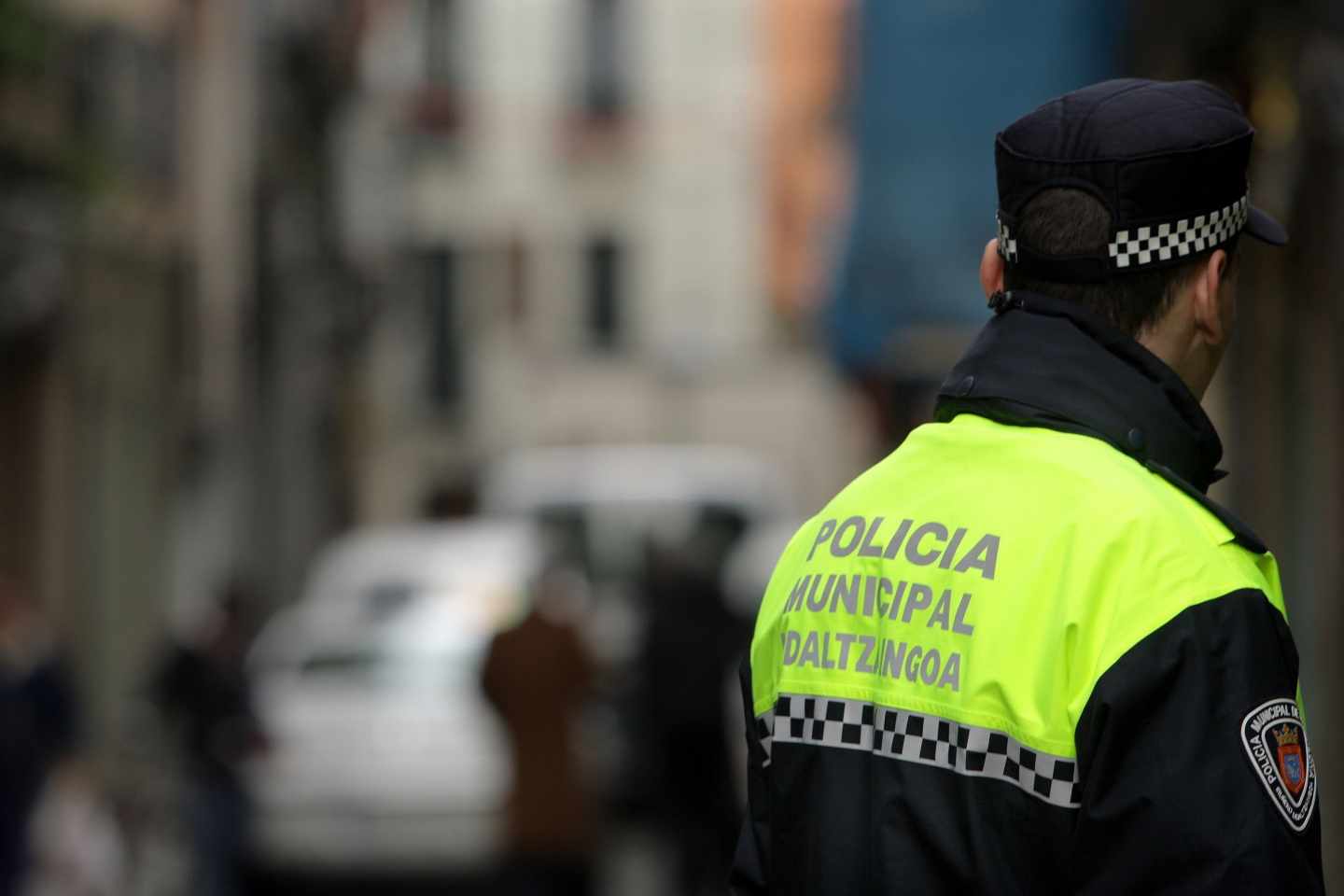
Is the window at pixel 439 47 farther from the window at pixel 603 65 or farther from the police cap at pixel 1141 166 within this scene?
the police cap at pixel 1141 166

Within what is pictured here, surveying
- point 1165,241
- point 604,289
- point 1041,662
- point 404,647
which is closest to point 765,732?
point 1041,662

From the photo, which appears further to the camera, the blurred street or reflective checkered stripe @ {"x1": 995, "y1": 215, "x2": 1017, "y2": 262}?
the blurred street

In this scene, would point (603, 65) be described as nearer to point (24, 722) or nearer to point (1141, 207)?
point (24, 722)

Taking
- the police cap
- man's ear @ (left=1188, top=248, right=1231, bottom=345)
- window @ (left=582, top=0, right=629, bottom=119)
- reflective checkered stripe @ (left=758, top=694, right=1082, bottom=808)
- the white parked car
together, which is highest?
the police cap

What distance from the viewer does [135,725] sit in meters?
17.8

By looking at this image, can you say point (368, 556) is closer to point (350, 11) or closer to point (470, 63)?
point (350, 11)

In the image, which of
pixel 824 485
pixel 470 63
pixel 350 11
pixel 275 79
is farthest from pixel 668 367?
pixel 275 79

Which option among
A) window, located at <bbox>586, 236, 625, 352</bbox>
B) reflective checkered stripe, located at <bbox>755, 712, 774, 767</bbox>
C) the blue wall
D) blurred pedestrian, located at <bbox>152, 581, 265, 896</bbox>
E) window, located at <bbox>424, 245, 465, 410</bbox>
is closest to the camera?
reflective checkered stripe, located at <bbox>755, 712, 774, 767</bbox>

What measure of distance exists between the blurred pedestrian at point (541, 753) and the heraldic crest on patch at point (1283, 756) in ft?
27.3

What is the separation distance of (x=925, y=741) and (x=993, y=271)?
0.52m

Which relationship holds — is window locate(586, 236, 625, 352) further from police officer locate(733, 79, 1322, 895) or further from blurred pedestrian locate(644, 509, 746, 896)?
police officer locate(733, 79, 1322, 895)

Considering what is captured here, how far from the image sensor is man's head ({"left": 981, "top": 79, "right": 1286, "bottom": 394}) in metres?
2.67

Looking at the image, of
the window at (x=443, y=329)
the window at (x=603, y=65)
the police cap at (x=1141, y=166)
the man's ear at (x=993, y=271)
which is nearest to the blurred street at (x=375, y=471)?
the window at (x=443, y=329)

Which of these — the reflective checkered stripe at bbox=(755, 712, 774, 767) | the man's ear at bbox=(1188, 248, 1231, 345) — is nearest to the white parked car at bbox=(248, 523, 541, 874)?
the reflective checkered stripe at bbox=(755, 712, 774, 767)
